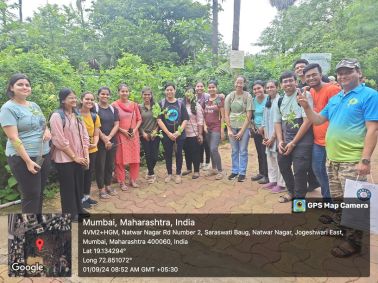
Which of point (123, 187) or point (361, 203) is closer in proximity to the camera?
point (361, 203)

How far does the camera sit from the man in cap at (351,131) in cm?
266

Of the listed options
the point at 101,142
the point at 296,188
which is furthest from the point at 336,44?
the point at 101,142

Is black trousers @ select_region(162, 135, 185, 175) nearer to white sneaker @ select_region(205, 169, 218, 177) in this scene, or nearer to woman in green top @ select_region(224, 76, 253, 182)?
white sneaker @ select_region(205, 169, 218, 177)

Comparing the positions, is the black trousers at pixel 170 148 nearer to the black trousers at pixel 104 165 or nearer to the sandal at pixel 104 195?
the black trousers at pixel 104 165

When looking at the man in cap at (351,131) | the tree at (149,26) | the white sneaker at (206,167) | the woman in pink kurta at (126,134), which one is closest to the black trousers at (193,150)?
the white sneaker at (206,167)

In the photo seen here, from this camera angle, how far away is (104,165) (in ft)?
15.3

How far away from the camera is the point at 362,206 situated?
2.62m

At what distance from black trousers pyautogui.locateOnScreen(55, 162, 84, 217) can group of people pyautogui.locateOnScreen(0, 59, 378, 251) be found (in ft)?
0.04

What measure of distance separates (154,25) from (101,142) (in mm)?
14747

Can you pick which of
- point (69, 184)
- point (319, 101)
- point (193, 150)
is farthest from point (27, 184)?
point (319, 101)

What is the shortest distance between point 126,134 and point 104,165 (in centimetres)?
60

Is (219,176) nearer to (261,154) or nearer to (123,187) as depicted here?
(261,154)

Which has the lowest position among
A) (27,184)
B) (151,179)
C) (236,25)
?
(151,179)

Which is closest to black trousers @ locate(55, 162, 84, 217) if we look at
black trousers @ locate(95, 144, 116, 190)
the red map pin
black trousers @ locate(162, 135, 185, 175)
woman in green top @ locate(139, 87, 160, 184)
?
black trousers @ locate(95, 144, 116, 190)
